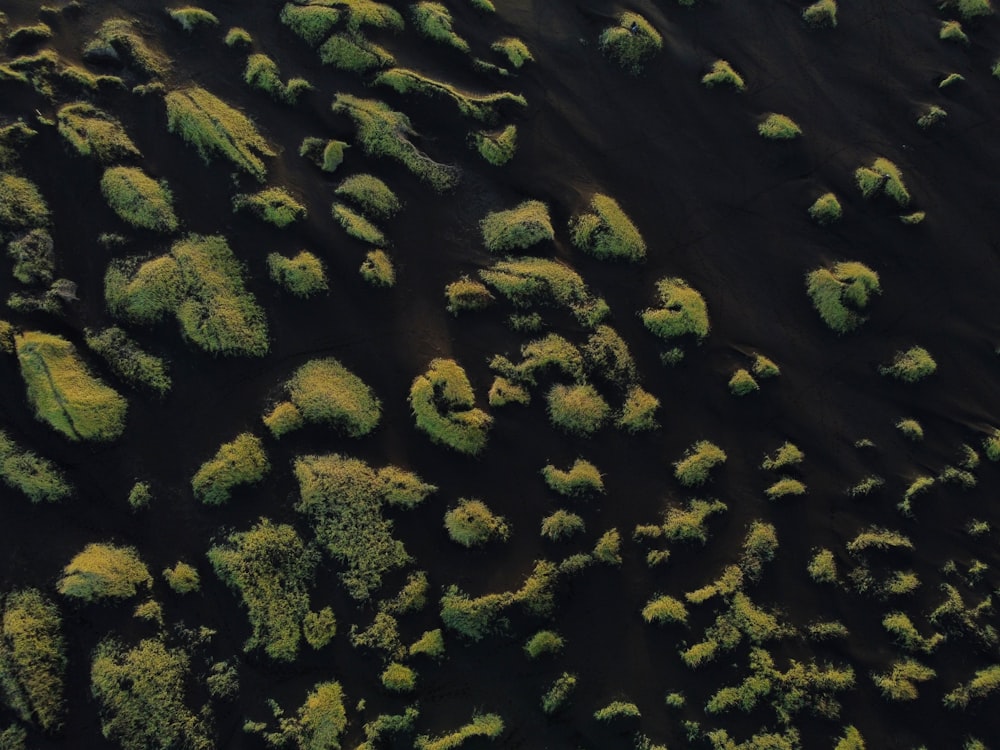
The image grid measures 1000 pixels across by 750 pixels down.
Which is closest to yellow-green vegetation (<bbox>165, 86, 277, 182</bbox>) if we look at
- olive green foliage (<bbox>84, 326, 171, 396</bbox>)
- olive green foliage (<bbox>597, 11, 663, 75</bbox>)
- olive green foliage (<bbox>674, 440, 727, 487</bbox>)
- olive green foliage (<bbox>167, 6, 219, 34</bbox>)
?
olive green foliage (<bbox>167, 6, 219, 34</bbox>)

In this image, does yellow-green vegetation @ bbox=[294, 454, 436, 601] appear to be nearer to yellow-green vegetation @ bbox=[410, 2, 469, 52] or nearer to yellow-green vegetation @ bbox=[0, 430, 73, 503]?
yellow-green vegetation @ bbox=[0, 430, 73, 503]

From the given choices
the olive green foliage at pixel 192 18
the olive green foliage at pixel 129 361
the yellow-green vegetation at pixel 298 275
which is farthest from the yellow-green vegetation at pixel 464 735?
the olive green foliage at pixel 192 18

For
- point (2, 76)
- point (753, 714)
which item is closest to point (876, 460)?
point (753, 714)

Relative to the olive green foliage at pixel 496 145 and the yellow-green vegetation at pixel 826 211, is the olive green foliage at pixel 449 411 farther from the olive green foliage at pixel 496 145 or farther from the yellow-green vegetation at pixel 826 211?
the yellow-green vegetation at pixel 826 211

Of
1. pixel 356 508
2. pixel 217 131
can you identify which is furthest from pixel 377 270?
pixel 356 508

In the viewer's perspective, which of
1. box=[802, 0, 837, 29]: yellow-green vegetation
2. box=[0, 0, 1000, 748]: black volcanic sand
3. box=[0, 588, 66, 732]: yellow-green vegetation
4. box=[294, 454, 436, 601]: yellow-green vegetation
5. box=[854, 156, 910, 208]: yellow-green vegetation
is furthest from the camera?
box=[802, 0, 837, 29]: yellow-green vegetation

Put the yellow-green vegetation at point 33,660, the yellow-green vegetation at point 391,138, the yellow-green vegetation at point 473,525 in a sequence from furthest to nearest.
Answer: the yellow-green vegetation at point 391,138, the yellow-green vegetation at point 473,525, the yellow-green vegetation at point 33,660
